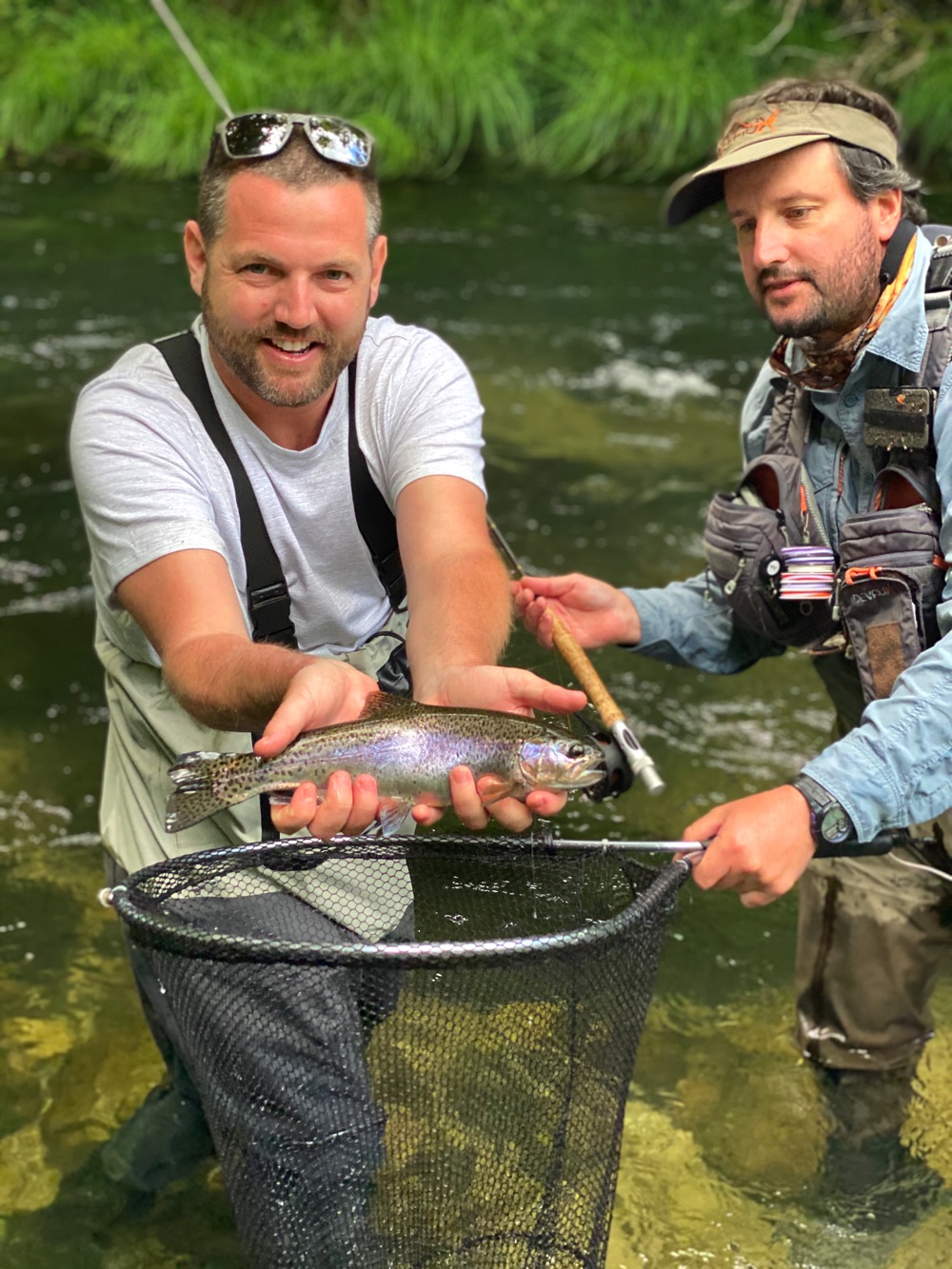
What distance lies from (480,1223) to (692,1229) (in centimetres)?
82

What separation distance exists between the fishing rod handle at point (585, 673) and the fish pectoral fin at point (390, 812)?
435 mm

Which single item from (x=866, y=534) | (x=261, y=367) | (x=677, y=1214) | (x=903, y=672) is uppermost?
(x=261, y=367)

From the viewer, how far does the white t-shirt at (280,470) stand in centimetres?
280

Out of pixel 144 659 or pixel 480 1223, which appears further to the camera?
pixel 144 659

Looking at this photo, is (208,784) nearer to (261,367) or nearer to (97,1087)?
(261,367)

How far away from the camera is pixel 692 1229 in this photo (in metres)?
3.18

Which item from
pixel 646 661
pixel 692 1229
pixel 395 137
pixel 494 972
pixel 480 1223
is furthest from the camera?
pixel 395 137

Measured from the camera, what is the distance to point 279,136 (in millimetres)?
2891

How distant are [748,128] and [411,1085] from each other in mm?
1917

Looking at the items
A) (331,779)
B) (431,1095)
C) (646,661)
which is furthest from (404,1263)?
(646,661)

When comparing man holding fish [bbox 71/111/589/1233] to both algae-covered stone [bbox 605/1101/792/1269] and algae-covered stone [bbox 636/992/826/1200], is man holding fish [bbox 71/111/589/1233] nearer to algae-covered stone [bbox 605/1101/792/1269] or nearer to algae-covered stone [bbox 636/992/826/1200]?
algae-covered stone [bbox 605/1101/792/1269]

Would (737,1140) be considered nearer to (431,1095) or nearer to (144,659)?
(431,1095)

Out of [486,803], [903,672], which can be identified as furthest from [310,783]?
[903,672]

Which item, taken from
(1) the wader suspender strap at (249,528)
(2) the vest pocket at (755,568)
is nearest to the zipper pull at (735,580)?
(2) the vest pocket at (755,568)
